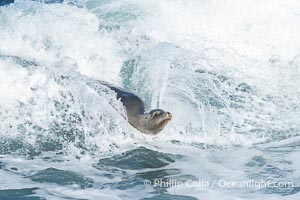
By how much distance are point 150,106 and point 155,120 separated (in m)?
1.18

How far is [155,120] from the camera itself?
18.9 feet

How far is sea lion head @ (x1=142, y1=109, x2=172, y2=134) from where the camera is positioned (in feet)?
18.4

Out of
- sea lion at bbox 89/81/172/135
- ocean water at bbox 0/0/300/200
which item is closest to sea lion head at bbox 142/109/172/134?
sea lion at bbox 89/81/172/135

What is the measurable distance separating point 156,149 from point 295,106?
2.71 meters

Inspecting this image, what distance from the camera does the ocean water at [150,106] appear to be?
4926 mm

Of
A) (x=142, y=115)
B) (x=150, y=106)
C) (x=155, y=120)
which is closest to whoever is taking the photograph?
(x=155, y=120)

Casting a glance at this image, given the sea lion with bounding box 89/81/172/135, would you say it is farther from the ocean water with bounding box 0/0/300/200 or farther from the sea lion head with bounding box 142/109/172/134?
the ocean water with bounding box 0/0/300/200

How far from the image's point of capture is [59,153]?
5.57 meters

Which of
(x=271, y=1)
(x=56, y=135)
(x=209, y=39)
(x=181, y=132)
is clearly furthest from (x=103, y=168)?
(x=271, y=1)

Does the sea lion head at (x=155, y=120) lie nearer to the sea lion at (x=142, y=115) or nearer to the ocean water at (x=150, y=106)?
the sea lion at (x=142, y=115)

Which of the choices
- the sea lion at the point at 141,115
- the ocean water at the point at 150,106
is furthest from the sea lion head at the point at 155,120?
the ocean water at the point at 150,106

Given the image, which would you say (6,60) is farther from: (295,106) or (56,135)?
(295,106)

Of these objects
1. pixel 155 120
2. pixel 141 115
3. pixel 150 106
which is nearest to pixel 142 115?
pixel 141 115

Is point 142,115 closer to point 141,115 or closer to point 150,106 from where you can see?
point 141,115
